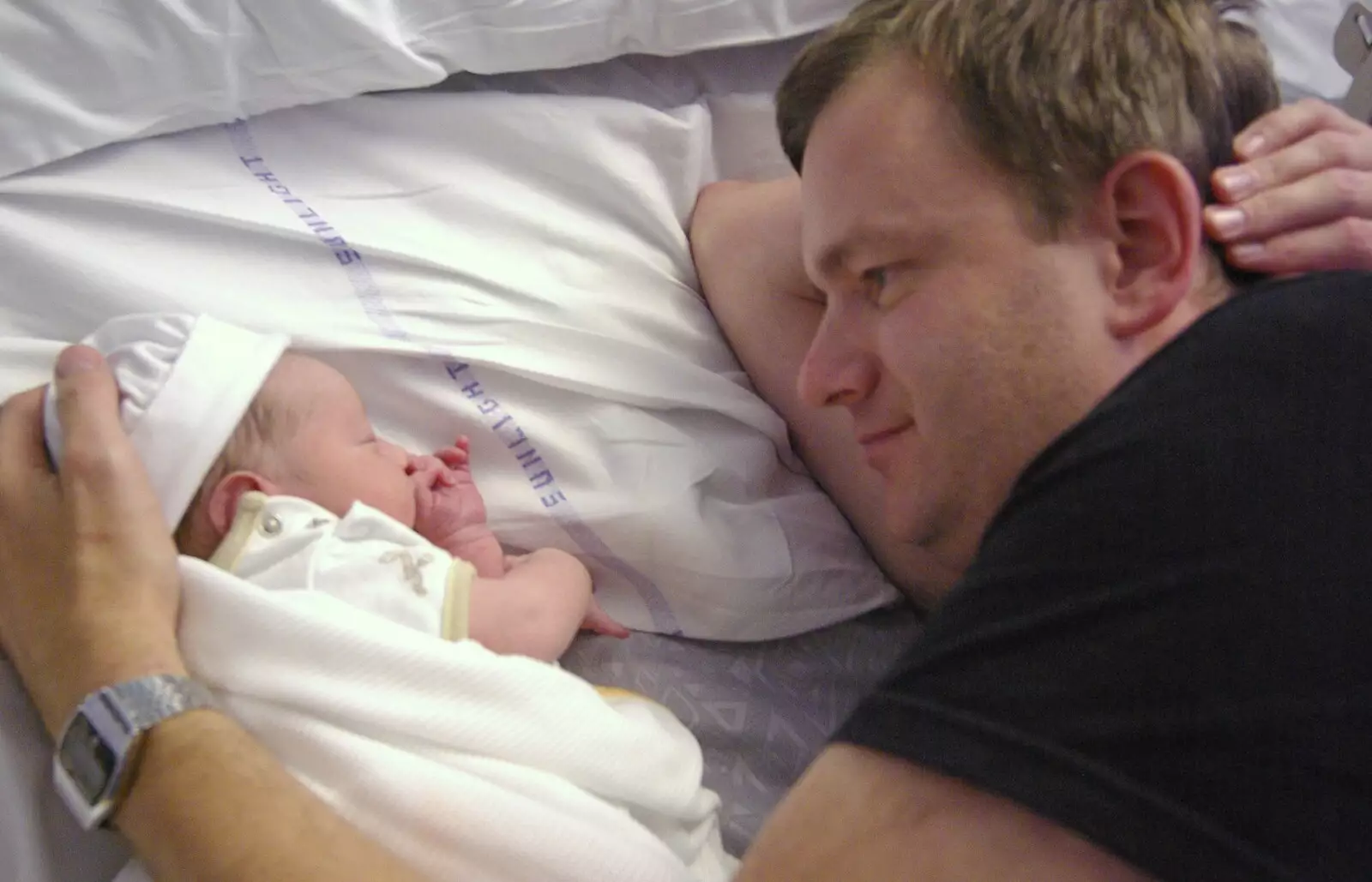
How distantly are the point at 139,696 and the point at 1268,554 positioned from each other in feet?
2.20

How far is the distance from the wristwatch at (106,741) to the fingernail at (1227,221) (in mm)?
828

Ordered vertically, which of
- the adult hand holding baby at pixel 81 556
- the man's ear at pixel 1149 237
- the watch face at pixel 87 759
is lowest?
the watch face at pixel 87 759

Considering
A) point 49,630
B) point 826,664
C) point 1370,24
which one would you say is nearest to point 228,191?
point 49,630

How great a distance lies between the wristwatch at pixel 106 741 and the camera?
0.62 meters

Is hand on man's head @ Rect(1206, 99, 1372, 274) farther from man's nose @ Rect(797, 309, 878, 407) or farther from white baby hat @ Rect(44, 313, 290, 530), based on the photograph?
white baby hat @ Rect(44, 313, 290, 530)

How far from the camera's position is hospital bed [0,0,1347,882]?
0.85m

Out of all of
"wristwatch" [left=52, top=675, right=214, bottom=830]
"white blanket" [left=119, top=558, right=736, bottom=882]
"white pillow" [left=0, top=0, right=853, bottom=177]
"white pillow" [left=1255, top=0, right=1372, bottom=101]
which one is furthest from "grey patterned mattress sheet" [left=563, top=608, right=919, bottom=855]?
"white pillow" [left=1255, top=0, right=1372, bottom=101]

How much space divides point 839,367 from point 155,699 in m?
0.57

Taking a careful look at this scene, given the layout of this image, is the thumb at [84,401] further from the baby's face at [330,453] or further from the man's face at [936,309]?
the man's face at [936,309]

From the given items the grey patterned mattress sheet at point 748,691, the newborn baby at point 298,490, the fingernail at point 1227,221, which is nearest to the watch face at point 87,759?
the newborn baby at point 298,490

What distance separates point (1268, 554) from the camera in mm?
500

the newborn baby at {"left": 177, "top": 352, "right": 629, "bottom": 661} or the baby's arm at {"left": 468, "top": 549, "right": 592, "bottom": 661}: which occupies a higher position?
the newborn baby at {"left": 177, "top": 352, "right": 629, "bottom": 661}

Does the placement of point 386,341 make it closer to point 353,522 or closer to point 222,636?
point 353,522

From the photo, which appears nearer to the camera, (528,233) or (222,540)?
(222,540)
